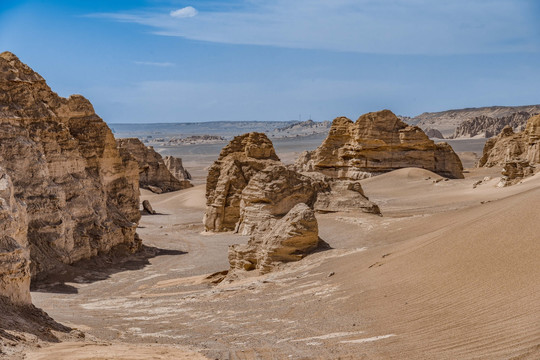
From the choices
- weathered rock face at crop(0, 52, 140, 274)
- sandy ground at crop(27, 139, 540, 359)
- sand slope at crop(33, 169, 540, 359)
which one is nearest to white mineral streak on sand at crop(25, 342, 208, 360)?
sandy ground at crop(27, 139, 540, 359)

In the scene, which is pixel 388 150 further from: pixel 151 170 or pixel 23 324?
pixel 23 324

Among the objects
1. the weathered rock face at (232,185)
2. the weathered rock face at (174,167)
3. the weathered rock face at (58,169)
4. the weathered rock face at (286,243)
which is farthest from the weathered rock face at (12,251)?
the weathered rock face at (174,167)

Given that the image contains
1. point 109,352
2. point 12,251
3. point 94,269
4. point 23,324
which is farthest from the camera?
point 94,269

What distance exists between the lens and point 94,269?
23.8 m

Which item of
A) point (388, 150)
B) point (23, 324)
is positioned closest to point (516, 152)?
point (388, 150)

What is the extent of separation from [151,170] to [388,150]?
816 inches

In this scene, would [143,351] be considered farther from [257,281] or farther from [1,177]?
[257,281]

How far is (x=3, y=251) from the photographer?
10945 mm

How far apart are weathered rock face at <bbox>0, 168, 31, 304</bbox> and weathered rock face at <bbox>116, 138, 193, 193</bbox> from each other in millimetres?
40708

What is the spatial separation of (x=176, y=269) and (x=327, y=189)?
8.27 meters

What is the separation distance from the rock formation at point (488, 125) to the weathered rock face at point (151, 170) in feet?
329

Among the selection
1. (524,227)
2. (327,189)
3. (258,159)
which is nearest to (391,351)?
(524,227)

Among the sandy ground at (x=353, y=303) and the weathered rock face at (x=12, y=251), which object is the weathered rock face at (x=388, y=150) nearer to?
the sandy ground at (x=353, y=303)

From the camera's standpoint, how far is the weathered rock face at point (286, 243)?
705 inches
